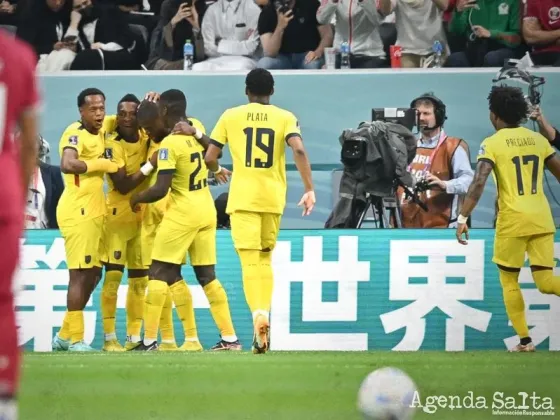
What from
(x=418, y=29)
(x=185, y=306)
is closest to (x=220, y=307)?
(x=185, y=306)

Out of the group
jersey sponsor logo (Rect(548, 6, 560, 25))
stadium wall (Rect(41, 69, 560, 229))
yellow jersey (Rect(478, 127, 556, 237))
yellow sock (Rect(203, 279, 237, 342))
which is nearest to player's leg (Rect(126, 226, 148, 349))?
yellow sock (Rect(203, 279, 237, 342))

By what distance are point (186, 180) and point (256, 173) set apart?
781mm

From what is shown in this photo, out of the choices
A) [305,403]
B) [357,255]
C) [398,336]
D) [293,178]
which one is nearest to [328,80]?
[293,178]

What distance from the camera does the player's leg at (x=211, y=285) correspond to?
10.4 metres

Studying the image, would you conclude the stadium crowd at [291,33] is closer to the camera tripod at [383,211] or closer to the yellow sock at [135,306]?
the camera tripod at [383,211]

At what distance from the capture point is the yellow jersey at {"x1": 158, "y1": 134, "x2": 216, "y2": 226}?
1020 cm

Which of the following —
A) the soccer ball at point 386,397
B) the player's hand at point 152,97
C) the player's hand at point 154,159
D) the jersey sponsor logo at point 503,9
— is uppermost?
the jersey sponsor logo at point 503,9

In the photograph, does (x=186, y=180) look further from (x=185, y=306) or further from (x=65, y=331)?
(x=65, y=331)

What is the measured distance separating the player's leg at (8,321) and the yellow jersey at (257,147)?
578cm

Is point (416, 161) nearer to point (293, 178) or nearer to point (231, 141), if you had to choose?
point (293, 178)

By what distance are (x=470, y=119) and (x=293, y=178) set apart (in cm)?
171

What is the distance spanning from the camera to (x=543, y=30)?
12.2 m

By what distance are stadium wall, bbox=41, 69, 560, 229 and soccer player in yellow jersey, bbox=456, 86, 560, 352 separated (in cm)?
120

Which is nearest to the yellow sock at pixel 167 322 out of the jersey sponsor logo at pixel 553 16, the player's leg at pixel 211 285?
the player's leg at pixel 211 285
